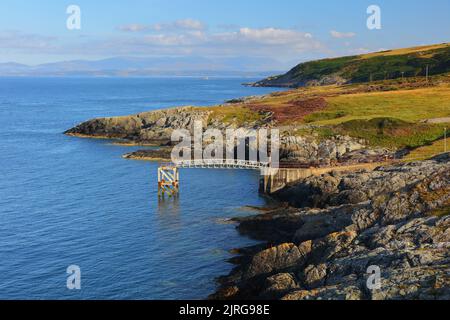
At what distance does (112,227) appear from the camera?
56.8 meters

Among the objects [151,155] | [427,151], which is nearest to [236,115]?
[151,155]

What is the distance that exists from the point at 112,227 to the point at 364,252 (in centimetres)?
3041

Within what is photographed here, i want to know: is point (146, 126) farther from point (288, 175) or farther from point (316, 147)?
point (288, 175)

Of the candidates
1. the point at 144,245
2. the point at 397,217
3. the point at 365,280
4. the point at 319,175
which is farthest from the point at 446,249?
the point at 319,175

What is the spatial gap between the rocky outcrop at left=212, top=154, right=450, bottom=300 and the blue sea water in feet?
14.8

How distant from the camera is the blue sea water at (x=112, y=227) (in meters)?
42.6

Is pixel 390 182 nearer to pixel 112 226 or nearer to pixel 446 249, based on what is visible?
pixel 446 249

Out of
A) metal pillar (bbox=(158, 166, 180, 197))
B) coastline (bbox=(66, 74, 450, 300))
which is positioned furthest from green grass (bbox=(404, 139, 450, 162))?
metal pillar (bbox=(158, 166, 180, 197))

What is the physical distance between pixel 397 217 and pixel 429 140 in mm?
49755

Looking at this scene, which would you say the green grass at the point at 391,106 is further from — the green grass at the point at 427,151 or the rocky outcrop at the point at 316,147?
the green grass at the point at 427,151

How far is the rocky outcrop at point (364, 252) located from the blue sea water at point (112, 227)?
4513 millimetres

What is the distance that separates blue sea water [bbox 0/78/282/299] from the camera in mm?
42562

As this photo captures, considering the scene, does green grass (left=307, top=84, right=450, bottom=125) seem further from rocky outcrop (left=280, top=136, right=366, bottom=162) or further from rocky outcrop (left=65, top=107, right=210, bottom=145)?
rocky outcrop (left=65, top=107, right=210, bottom=145)

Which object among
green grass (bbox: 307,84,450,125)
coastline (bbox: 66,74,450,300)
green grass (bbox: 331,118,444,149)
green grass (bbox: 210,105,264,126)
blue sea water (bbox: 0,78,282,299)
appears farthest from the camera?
green grass (bbox: 210,105,264,126)
